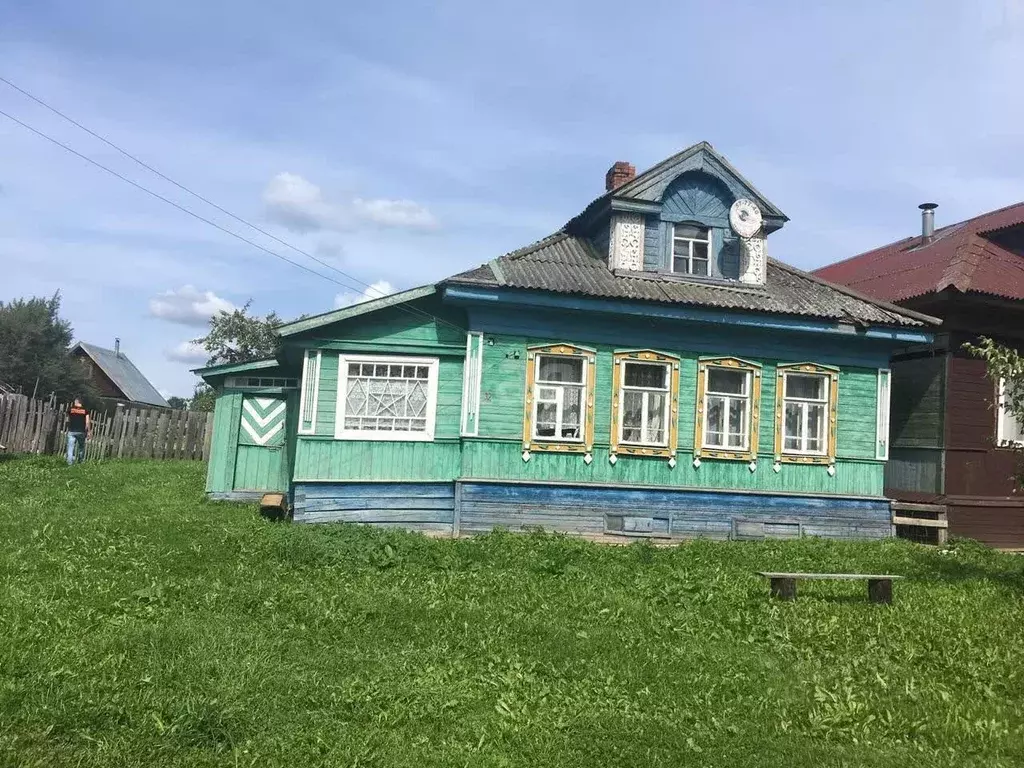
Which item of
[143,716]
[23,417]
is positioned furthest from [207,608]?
[23,417]

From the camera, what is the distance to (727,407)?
12.9 metres

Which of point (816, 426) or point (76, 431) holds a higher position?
point (816, 426)

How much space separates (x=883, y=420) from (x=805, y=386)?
1.48 metres

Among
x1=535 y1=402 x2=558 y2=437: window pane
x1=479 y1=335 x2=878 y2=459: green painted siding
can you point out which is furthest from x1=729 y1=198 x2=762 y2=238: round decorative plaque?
x1=535 y1=402 x2=558 y2=437: window pane

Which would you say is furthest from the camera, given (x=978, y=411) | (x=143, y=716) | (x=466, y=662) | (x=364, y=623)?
(x=978, y=411)

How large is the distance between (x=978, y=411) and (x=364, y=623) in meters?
11.9

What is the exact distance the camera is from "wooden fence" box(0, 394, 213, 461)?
65.7 feet

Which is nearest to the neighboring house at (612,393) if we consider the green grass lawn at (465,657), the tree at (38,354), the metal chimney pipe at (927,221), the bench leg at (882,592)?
the green grass lawn at (465,657)

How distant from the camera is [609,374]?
12.3 metres

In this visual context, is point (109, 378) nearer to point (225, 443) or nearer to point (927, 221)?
point (225, 443)

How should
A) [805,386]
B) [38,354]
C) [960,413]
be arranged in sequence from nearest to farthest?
1. [805,386]
2. [960,413]
3. [38,354]

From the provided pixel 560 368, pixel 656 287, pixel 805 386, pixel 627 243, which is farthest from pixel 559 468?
pixel 805 386

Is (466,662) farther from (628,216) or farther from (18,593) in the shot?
(628,216)

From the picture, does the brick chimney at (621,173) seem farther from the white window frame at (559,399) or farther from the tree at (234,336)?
the tree at (234,336)
